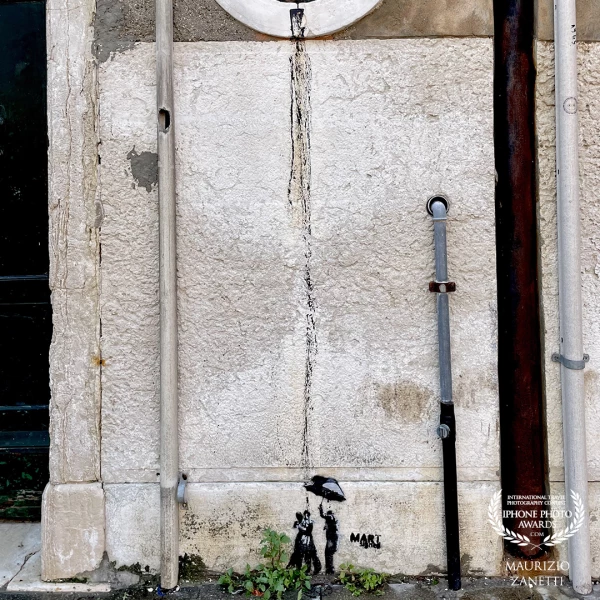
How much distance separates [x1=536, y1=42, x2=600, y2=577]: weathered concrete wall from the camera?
93.1 inches

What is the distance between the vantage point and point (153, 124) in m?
2.39

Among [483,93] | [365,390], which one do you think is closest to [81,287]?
[365,390]

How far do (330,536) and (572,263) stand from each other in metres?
1.72

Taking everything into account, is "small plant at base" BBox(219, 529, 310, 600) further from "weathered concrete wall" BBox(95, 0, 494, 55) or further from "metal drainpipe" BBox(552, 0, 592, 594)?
"weathered concrete wall" BBox(95, 0, 494, 55)

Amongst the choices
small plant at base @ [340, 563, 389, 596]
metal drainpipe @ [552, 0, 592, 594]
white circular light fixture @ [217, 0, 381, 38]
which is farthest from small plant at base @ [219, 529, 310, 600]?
white circular light fixture @ [217, 0, 381, 38]

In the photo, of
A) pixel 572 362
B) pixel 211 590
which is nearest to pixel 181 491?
pixel 211 590

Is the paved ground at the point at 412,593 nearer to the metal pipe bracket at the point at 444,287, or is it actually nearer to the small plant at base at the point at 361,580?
the small plant at base at the point at 361,580

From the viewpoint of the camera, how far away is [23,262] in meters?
2.83

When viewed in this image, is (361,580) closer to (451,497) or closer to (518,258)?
(451,497)

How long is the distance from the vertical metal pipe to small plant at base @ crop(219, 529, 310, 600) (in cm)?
29

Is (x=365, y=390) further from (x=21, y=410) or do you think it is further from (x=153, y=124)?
(x=21, y=410)

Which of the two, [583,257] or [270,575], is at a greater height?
[583,257]

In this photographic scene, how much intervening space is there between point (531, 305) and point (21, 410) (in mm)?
2830
